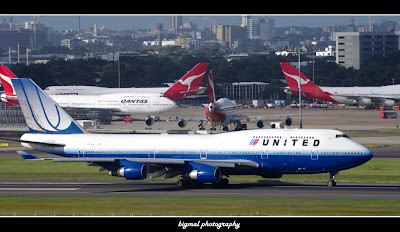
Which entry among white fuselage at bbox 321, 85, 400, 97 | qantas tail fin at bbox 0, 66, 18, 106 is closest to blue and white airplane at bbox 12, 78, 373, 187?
qantas tail fin at bbox 0, 66, 18, 106

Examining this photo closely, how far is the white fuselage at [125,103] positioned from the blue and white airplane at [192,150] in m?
88.5

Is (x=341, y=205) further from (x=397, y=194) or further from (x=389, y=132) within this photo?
(x=389, y=132)

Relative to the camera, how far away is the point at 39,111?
2490 inches

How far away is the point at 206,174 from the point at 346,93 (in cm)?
13263

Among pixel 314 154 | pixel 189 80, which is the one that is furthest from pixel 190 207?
pixel 189 80

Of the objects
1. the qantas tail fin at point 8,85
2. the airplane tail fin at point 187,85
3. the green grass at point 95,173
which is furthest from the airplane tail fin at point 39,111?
the airplane tail fin at point 187,85

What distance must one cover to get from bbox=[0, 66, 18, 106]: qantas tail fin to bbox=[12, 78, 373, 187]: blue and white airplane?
76.6 meters

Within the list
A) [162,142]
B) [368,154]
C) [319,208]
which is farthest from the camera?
[162,142]

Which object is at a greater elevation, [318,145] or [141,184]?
[318,145]

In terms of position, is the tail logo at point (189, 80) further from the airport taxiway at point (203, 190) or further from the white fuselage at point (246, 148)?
the white fuselage at point (246, 148)

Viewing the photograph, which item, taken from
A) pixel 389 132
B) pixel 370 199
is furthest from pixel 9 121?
pixel 370 199

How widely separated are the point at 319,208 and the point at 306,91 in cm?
13495

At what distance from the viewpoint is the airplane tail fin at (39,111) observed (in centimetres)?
6309

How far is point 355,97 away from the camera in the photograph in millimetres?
182875
